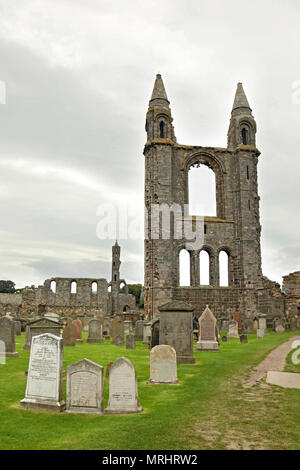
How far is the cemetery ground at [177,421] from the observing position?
461 cm

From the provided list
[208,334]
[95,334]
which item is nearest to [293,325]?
[208,334]

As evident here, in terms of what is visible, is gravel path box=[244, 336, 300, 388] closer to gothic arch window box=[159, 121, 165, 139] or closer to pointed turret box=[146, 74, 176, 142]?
pointed turret box=[146, 74, 176, 142]

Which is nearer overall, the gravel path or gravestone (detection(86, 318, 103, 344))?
the gravel path

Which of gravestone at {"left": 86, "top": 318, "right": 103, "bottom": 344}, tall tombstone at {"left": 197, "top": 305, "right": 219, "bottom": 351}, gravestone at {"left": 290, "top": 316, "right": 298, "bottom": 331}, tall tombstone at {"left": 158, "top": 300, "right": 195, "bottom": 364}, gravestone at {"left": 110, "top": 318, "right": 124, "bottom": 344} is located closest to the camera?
tall tombstone at {"left": 158, "top": 300, "right": 195, "bottom": 364}

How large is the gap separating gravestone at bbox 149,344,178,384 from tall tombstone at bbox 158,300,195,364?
2.71 m

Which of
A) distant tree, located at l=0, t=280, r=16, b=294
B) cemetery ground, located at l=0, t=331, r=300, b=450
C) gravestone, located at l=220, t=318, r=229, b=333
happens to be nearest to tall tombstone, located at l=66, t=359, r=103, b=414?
cemetery ground, located at l=0, t=331, r=300, b=450

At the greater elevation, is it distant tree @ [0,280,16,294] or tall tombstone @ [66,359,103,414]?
distant tree @ [0,280,16,294]

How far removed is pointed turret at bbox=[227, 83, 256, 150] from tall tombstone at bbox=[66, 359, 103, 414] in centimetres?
2276

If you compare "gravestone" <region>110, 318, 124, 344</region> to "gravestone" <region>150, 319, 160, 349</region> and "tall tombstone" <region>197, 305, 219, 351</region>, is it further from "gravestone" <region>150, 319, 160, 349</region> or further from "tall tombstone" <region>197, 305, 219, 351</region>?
"gravestone" <region>150, 319, 160, 349</region>

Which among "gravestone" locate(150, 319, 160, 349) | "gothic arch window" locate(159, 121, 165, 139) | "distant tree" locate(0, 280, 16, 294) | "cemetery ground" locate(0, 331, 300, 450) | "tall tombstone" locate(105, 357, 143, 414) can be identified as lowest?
"cemetery ground" locate(0, 331, 300, 450)

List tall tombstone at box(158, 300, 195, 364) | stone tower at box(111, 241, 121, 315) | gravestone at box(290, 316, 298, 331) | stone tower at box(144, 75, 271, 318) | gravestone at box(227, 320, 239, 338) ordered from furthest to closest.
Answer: stone tower at box(111, 241, 121, 315) < stone tower at box(144, 75, 271, 318) < gravestone at box(290, 316, 298, 331) < gravestone at box(227, 320, 239, 338) < tall tombstone at box(158, 300, 195, 364)

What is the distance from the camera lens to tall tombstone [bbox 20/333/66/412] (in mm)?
6199

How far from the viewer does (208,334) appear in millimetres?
14266

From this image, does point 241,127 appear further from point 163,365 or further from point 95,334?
point 163,365
